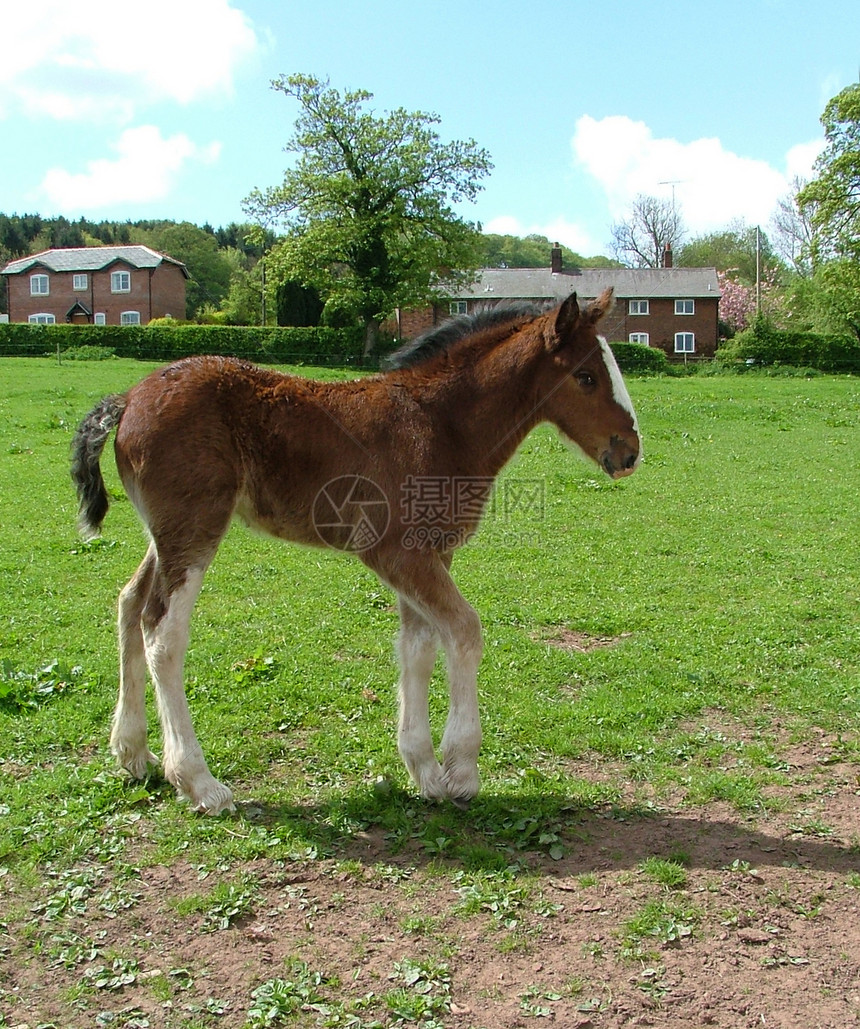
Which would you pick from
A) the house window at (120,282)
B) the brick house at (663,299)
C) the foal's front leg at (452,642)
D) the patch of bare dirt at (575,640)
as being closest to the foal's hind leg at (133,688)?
the foal's front leg at (452,642)

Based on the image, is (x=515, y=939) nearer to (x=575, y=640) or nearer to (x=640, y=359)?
(x=575, y=640)

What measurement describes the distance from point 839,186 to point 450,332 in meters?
43.4

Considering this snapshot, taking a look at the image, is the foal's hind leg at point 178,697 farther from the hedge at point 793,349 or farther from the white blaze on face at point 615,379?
the hedge at point 793,349

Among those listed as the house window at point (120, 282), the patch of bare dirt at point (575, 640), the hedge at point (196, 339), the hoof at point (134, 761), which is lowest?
the hoof at point (134, 761)

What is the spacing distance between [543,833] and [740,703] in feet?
7.37

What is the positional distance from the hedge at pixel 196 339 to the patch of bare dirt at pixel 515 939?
33.8 metres

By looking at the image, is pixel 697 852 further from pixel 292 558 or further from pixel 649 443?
pixel 649 443

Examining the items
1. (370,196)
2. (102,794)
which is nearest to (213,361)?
(102,794)

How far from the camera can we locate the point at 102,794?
181 inches

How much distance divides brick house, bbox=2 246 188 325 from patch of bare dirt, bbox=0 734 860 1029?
62.7 m

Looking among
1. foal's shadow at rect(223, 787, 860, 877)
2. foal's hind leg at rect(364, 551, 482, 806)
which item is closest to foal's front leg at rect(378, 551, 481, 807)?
foal's hind leg at rect(364, 551, 482, 806)

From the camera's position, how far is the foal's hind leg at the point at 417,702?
4637mm

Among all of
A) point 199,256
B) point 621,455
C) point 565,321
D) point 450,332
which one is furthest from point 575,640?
point 199,256

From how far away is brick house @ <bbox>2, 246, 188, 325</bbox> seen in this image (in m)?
61.7
